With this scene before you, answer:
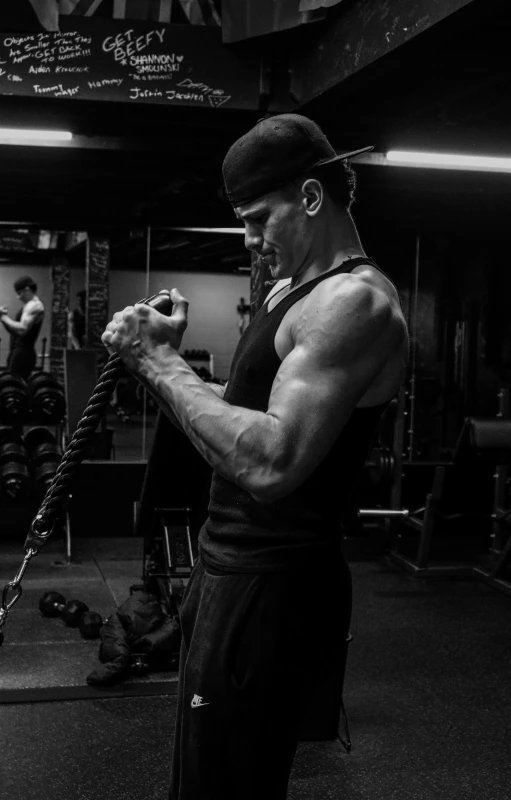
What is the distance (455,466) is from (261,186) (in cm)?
343

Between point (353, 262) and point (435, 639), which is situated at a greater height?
point (353, 262)

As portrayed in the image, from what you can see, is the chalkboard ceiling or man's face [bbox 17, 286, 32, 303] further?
man's face [bbox 17, 286, 32, 303]

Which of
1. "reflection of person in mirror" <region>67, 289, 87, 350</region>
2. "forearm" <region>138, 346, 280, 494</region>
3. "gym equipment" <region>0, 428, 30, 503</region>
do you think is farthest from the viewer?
"reflection of person in mirror" <region>67, 289, 87, 350</region>

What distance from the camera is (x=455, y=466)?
4.34 m

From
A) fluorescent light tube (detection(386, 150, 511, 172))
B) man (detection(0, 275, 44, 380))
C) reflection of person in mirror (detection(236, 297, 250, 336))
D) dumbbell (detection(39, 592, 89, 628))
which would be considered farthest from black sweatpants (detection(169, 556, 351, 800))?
reflection of person in mirror (detection(236, 297, 250, 336))

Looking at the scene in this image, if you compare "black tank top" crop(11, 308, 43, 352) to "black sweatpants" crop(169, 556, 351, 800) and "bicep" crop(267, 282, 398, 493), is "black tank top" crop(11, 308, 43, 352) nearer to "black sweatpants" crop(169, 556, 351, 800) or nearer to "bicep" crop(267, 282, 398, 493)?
"black sweatpants" crop(169, 556, 351, 800)

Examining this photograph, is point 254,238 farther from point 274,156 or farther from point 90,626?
point 90,626

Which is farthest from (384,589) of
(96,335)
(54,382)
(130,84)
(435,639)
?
(96,335)

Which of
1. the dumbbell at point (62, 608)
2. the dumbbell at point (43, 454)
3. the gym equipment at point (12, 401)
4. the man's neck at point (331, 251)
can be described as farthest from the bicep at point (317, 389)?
the gym equipment at point (12, 401)

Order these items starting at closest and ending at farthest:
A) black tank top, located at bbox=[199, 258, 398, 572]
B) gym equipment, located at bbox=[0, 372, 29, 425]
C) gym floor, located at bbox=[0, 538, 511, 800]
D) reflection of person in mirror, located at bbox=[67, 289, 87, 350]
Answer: black tank top, located at bbox=[199, 258, 398, 572] → gym floor, located at bbox=[0, 538, 511, 800] → gym equipment, located at bbox=[0, 372, 29, 425] → reflection of person in mirror, located at bbox=[67, 289, 87, 350]

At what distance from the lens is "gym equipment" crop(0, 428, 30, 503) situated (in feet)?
14.2

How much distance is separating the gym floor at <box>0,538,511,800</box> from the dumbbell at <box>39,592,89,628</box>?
35mm

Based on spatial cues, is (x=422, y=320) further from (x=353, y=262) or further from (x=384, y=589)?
(x=353, y=262)

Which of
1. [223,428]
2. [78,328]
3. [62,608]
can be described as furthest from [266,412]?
[78,328]
